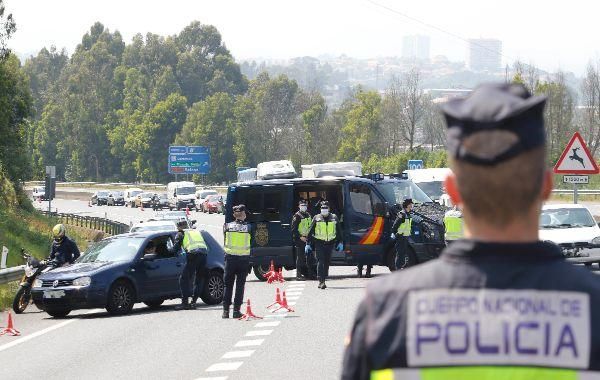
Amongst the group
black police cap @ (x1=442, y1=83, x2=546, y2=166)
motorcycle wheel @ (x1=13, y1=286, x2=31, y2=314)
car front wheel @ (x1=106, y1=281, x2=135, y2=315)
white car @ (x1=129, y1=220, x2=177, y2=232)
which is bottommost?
motorcycle wheel @ (x1=13, y1=286, x2=31, y2=314)

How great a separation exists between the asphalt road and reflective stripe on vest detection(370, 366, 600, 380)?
34.5 feet

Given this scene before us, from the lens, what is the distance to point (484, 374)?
3.35 m

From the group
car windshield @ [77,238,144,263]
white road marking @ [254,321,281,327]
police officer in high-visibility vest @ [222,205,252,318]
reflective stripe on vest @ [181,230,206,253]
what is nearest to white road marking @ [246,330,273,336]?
white road marking @ [254,321,281,327]

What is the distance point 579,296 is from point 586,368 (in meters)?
0.17

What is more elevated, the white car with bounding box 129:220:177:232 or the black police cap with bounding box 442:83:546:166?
A: the black police cap with bounding box 442:83:546:166

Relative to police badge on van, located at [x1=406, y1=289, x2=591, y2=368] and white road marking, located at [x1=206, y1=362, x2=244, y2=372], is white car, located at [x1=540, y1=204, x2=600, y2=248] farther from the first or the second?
police badge on van, located at [x1=406, y1=289, x2=591, y2=368]

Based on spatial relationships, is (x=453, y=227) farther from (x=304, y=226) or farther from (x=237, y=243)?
(x=237, y=243)

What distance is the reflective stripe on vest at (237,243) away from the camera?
21.2m

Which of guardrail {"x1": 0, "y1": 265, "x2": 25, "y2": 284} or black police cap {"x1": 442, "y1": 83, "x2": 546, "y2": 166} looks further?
guardrail {"x1": 0, "y1": 265, "x2": 25, "y2": 284}

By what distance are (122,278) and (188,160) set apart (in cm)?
9669

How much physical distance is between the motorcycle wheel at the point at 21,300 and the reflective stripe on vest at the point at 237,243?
5.72 m

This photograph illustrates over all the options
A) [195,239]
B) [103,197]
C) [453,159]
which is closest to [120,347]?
[195,239]

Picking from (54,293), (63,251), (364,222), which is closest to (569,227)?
(364,222)

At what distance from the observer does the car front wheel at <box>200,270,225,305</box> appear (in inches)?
987
